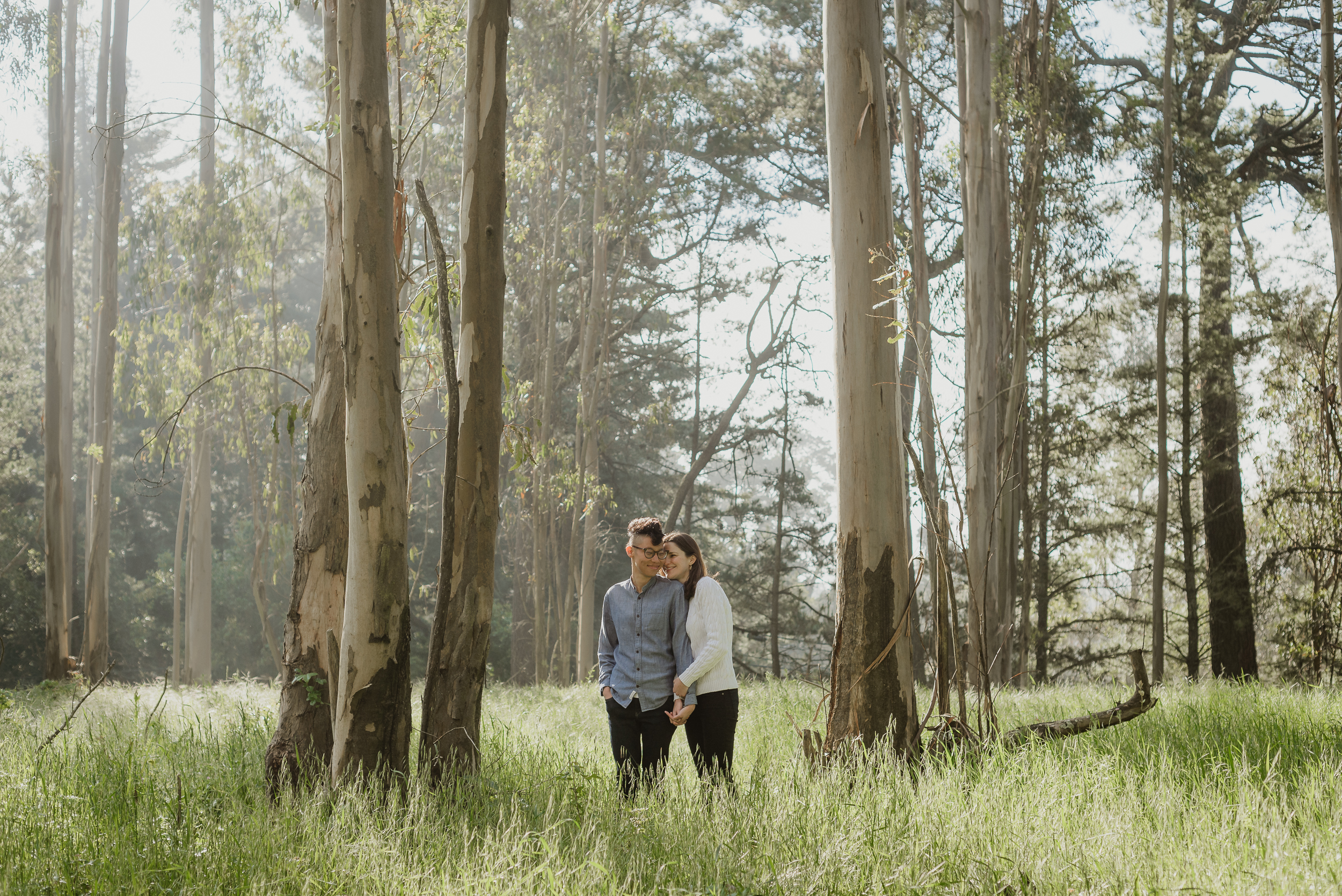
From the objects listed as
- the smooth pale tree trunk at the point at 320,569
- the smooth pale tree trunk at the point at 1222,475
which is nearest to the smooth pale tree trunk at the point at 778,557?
the smooth pale tree trunk at the point at 1222,475

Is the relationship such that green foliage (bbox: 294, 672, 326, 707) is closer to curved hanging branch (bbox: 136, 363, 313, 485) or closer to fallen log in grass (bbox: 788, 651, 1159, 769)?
curved hanging branch (bbox: 136, 363, 313, 485)

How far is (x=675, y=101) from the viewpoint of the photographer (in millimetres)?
17125

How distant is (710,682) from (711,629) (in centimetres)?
28

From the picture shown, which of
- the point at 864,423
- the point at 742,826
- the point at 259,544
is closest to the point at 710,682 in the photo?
the point at 742,826

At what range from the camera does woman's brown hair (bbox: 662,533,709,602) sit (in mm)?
4805

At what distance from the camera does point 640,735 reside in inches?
184

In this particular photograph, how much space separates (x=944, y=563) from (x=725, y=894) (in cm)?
231

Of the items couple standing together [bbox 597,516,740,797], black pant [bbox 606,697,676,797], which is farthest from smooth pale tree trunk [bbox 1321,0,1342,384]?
black pant [bbox 606,697,676,797]

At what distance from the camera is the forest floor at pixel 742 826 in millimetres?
2945

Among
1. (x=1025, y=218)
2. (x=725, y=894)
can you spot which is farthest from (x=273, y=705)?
(x=1025, y=218)

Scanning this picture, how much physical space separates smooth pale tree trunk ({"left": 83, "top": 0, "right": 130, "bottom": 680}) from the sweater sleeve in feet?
41.5

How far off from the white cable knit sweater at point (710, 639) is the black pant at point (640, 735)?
0.24 m

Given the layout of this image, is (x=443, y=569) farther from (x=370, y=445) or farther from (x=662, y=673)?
(x=662, y=673)

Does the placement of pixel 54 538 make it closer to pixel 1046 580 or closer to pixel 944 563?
pixel 944 563
